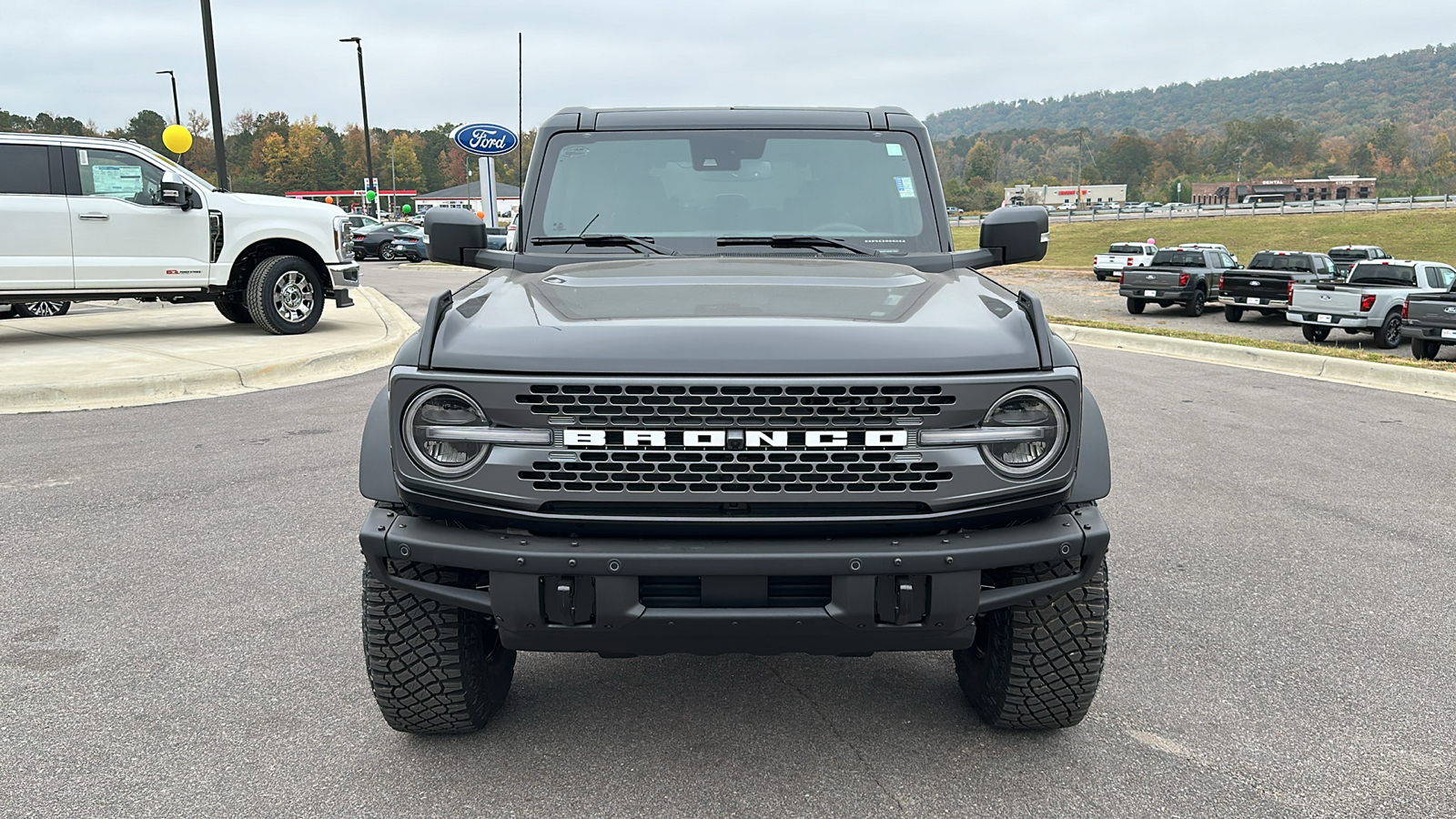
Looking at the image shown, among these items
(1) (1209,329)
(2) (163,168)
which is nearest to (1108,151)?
(1) (1209,329)

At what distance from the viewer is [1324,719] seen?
3.38 metres

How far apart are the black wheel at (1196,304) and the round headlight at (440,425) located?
25.8 meters

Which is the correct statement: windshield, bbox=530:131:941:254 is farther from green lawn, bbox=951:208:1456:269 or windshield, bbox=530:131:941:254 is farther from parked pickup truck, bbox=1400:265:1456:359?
green lawn, bbox=951:208:1456:269

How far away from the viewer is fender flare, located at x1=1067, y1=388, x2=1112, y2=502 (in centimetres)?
278

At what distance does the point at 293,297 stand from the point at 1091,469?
11889 mm

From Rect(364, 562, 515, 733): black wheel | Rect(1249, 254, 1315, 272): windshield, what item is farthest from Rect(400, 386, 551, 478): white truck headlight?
Rect(1249, 254, 1315, 272): windshield

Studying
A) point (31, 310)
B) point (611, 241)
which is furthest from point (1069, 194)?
point (611, 241)

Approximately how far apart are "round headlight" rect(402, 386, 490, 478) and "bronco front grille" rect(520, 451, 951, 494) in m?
0.17

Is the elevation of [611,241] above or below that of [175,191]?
below

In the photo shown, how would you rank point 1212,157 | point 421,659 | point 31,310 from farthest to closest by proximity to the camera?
1. point 1212,157
2. point 31,310
3. point 421,659

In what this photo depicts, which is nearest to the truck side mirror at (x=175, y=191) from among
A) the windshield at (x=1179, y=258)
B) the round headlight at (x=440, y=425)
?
the round headlight at (x=440, y=425)

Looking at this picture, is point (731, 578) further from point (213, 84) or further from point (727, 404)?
point (213, 84)

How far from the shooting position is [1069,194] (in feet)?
422

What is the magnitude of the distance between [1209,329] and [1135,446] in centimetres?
1608
